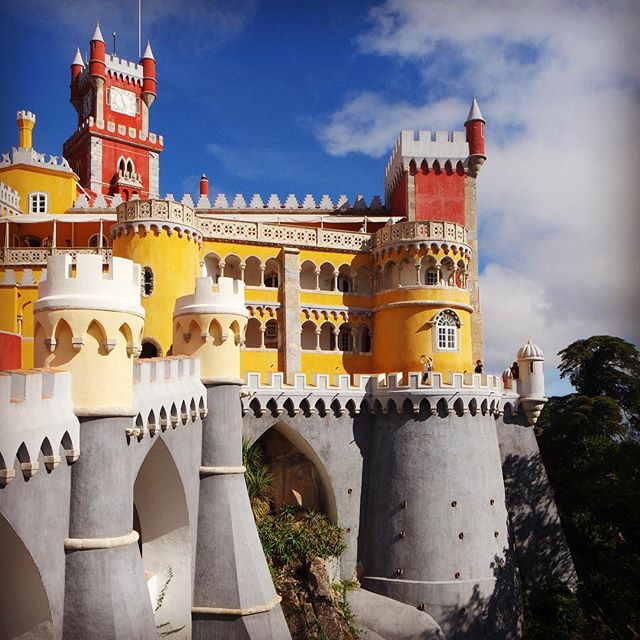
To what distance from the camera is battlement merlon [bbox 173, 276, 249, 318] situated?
80.0 ft

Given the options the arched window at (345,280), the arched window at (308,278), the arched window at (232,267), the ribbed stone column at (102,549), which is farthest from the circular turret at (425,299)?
the ribbed stone column at (102,549)

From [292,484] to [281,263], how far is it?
38.4ft

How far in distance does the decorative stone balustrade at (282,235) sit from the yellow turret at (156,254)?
304 cm

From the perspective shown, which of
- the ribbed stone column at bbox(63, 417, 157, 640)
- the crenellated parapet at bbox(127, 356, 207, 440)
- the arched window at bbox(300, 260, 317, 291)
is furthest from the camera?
the arched window at bbox(300, 260, 317, 291)

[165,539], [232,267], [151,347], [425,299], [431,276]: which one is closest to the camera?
[165,539]

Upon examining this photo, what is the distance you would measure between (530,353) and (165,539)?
23.4 m

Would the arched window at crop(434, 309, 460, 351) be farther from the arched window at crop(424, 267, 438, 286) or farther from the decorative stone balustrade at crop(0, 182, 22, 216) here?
the decorative stone balustrade at crop(0, 182, 22, 216)

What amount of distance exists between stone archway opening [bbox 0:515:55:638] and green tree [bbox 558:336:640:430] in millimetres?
35551

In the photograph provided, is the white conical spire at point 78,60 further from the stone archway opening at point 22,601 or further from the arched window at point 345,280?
the stone archway opening at point 22,601

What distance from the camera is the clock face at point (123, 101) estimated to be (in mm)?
56188

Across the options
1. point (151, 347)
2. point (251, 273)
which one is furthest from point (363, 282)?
point (151, 347)

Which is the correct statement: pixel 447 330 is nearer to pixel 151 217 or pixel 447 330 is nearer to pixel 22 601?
pixel 151 217

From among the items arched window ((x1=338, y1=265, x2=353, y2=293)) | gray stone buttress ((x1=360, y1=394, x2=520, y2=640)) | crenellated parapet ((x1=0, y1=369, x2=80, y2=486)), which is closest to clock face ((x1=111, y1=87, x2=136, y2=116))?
arched window ((x1=338, y1=265, x2=353, y2=293))

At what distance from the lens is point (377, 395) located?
35781 millimetres
